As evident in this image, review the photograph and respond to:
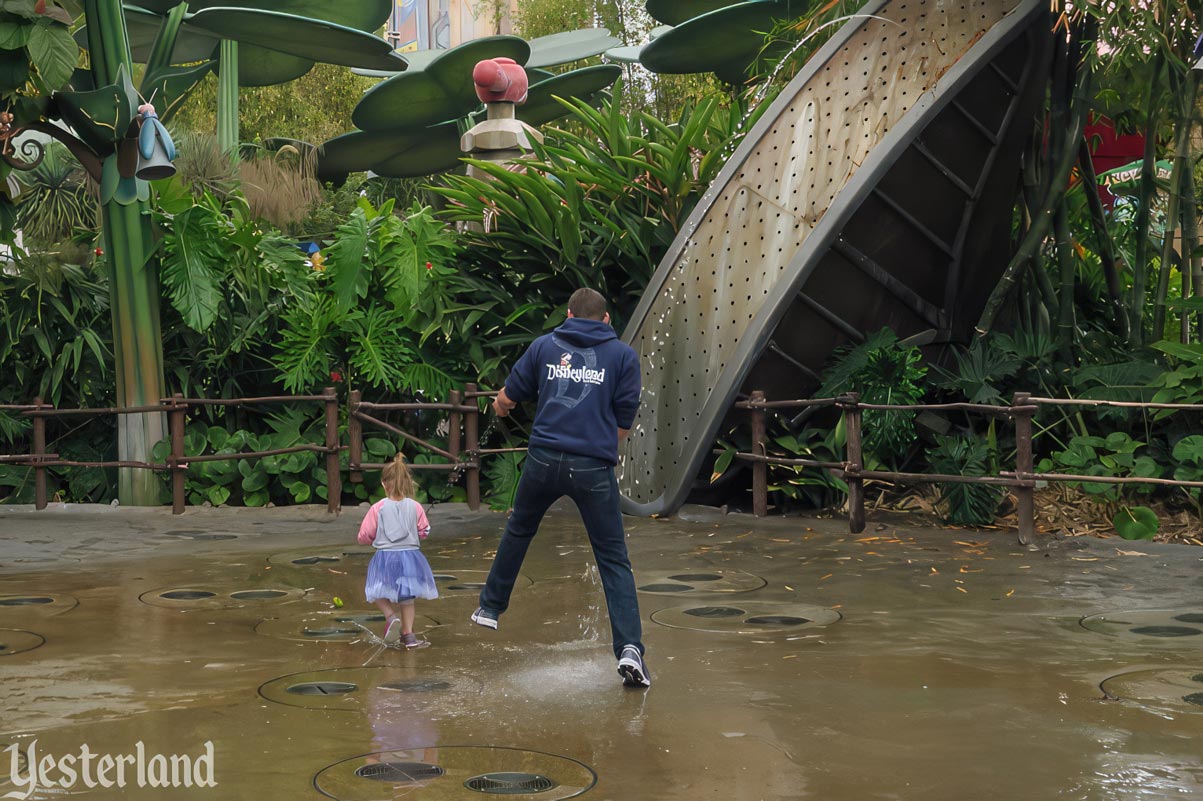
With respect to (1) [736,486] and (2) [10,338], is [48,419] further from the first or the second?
(1) [736,486]

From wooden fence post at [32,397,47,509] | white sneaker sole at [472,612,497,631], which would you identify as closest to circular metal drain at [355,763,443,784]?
white sneaker sole at [472,612,497,631]

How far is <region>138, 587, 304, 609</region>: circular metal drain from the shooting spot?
293 inches

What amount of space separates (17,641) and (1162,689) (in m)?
5.04

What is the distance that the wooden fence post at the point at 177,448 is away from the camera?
11.9 meters

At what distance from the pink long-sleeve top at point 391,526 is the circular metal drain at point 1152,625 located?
3.34 metres

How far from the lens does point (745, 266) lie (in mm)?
10844

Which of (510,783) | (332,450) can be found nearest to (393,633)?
(510,783)

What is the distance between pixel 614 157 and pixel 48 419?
6106 mm

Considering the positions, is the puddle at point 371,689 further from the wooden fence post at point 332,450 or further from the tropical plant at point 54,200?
the tropical plant at point 54,200

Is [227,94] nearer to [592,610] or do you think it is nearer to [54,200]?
[54,200]

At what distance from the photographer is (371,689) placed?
5438 millimetres

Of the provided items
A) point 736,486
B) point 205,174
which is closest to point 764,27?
point 205,174

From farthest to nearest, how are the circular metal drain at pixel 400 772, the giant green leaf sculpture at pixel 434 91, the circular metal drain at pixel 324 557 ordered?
the giant green leaf sculpture at pixel 434 91, the circular metal drain at pixel 324 557, the circular metal drain at pixel 400 772

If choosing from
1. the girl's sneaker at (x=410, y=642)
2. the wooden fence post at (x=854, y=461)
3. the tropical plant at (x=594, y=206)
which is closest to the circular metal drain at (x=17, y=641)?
the girl's sneaker at (x=410, y=642)
